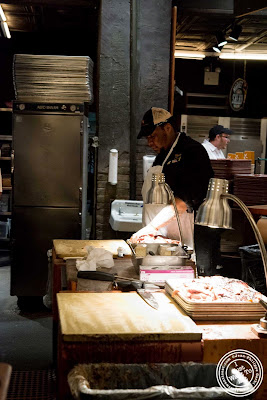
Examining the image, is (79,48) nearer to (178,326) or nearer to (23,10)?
(23,10)

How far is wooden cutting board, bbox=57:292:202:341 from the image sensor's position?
1964 millimetres

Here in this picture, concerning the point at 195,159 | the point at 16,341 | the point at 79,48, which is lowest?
the point at 16,341

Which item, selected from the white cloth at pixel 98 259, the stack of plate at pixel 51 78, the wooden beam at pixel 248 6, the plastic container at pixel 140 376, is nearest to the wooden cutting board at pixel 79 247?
the white cloth at pixel 98 259

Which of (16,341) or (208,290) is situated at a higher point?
(208,290)

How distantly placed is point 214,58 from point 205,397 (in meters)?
10.6

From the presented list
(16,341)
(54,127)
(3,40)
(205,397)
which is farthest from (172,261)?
(3,40)

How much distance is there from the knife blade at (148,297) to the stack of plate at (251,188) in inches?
153

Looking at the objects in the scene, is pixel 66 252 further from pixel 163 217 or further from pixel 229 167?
pixel 229 167

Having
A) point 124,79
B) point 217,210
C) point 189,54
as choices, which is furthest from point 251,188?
point 189,54

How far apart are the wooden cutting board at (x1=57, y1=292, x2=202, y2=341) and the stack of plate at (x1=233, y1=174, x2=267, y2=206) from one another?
398cm

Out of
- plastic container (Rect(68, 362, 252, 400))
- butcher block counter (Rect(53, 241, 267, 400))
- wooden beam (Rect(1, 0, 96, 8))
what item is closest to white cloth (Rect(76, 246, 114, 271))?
butcher block counter (Rect(53, 241, 267, 400))

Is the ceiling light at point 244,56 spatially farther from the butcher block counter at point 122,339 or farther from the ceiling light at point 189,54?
the butcher block counter at point 122,339

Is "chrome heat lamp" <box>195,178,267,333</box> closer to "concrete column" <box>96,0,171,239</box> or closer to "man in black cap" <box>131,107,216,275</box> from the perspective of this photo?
"man in black cap" <box>131,107,216,275</box>

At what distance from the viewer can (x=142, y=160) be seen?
6012mm
